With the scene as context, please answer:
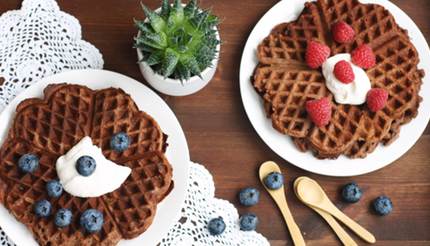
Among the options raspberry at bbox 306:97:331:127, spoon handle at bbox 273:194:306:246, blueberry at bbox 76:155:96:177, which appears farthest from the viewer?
spoon handle at bbox 273:194:306:246

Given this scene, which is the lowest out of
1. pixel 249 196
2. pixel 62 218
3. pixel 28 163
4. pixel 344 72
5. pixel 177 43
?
pixel 249 196

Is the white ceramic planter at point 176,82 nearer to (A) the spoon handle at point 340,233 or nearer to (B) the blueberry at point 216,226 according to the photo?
(B) the blueberry at point 216,226

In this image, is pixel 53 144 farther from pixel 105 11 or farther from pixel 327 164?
pixel 327 164

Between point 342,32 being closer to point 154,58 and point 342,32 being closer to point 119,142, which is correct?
point 154,58

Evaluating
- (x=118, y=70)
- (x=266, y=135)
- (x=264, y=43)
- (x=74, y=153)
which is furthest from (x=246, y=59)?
(x=74, y=153)

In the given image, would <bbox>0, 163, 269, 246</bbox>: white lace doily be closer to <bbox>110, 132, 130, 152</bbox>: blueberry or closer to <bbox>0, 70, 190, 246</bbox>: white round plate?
<bbox>0, 70, 190, 246</bbox>: white round plate

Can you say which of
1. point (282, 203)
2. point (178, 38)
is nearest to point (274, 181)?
point (282, 203)

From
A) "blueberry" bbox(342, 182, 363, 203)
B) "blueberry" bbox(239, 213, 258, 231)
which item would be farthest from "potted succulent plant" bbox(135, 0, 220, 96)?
"blueberry" bbox(342, 182, 363, 203)

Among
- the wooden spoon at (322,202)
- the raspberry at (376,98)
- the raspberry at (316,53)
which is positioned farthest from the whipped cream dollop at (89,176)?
the raspberry at (376,98)
